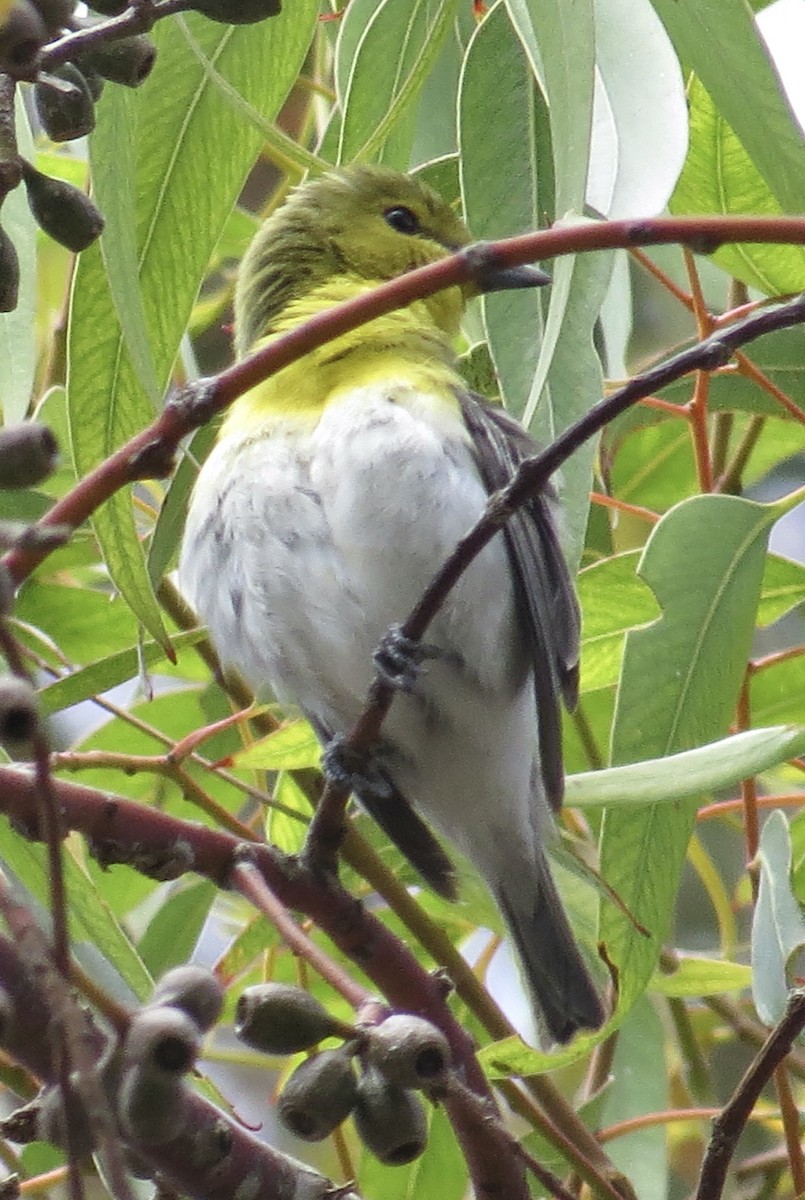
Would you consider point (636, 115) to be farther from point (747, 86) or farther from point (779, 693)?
point (779, 693)

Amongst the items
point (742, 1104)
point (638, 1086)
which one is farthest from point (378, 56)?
point (638, 1086)

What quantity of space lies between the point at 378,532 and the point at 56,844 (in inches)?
40.0

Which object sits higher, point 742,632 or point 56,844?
point 56,844

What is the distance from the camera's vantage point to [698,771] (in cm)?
114

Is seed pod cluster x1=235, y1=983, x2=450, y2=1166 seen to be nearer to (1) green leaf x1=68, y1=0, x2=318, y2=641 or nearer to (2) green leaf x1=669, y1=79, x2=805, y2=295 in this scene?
(1) green leaf x1=68, y1=0, x2=318, y2=641

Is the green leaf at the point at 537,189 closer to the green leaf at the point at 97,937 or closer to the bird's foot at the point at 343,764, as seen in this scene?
the bird's foot at the point at 343,764

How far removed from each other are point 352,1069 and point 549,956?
939 millimetres

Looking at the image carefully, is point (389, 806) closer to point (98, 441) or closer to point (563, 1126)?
point (563, 1126)

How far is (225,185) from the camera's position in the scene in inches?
55.8

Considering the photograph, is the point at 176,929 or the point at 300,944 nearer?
the point at 300,944

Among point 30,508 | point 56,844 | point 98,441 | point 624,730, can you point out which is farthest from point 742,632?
point 56,844

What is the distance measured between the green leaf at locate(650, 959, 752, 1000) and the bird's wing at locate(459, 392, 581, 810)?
0.21 meters

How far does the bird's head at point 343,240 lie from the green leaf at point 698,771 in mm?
1100

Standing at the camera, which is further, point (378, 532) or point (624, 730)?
point (378, 532)
